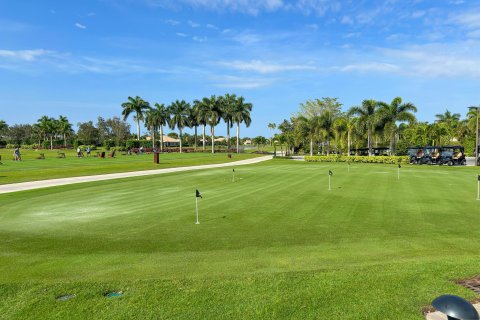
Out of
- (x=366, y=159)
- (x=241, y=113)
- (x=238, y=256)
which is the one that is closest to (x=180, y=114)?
(x=241, y=113)

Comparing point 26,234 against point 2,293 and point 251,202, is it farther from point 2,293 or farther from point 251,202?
point 251,202

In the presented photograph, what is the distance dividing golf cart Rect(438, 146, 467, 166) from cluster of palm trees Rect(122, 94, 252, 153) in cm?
5640

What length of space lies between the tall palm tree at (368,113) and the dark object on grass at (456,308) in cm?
5884

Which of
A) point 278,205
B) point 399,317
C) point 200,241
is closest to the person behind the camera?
point 399,317

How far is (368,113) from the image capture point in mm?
59500

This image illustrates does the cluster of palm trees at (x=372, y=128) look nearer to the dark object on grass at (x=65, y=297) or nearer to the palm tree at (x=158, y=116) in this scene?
the palm tree at (x=158, y=116)

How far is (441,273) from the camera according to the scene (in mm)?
7133

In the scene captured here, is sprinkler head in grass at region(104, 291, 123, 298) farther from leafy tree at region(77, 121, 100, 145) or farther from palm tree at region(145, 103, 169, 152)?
leafy tree at region(77, 121, 100, 145)

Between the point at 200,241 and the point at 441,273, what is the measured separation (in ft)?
20.8

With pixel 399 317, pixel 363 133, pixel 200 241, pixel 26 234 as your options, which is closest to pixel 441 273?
pixel 399 317

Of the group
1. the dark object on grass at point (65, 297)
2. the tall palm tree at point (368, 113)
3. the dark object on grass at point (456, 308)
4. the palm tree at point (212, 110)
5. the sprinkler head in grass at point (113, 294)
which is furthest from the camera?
the palm tree at point (212, 110)

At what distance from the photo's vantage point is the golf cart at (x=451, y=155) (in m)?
48.0

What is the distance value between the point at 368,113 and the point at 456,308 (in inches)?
2367

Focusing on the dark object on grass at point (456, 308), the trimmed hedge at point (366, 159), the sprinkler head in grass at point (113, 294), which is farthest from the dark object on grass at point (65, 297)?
the trimmed hedge at point (366, 159)
